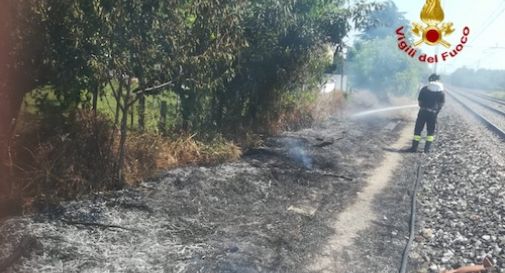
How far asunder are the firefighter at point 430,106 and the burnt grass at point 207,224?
12.0 ft

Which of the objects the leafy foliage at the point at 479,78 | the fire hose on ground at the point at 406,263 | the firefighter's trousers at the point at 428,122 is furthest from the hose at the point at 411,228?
the leafy foliage at the point at 479,78

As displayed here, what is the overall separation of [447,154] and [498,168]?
5.52ft

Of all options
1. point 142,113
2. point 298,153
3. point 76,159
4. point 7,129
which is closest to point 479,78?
point 298,153

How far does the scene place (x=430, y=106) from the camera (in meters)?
10.8

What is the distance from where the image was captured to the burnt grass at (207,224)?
4125 millimetres

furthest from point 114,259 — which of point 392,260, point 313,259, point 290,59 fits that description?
point 290,59

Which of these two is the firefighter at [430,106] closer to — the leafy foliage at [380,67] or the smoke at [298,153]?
the smoke at [298,153]

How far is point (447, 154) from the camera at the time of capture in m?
10.6

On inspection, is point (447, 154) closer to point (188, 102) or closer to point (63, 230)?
point (188, 102)

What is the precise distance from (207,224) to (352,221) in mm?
2020

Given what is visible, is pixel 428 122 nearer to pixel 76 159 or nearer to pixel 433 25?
pixel 433 25

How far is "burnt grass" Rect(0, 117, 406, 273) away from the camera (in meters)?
4.12

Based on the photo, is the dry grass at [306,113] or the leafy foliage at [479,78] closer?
the dry grass at [306,113]

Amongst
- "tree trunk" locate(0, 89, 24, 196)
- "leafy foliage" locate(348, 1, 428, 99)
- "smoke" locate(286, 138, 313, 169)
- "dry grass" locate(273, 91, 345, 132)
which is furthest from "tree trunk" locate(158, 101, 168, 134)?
"leafy foliage" locate(348, 1, 428, 99)
